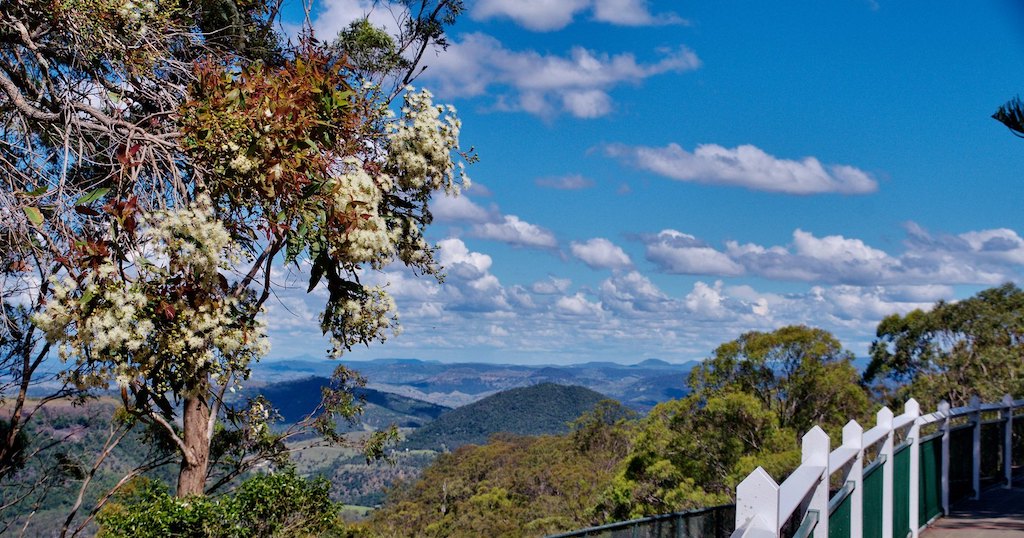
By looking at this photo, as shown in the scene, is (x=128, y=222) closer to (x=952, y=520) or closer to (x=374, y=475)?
(x=952, y=520)

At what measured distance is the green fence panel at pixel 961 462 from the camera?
7828 millimetres

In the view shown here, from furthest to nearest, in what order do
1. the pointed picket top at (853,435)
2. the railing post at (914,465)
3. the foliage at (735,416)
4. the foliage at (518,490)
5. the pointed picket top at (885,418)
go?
the foliage at (518,490) → the foliage at (735,416) → the railing post at (914,465) → the pointed picket top at (885,418) → the pointed picket top at (853,435)

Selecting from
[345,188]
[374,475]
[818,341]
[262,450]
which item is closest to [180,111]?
[345,188]

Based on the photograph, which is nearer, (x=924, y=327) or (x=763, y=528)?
(x=763, y=528)

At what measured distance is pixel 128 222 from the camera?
12.8 ft

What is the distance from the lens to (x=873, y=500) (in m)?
5.20

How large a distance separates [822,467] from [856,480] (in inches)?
39.9

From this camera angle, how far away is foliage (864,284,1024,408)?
29.7 m

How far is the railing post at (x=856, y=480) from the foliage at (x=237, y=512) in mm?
5147

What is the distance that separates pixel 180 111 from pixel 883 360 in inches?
1387

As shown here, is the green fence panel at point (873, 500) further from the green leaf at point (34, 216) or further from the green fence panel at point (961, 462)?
the green leaf at point (34, 216)

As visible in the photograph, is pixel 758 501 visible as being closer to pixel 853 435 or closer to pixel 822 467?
pixel 822 467

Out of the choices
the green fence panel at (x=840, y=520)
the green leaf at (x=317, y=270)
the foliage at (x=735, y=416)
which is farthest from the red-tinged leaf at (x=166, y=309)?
the foliage at (x=735, y=416)

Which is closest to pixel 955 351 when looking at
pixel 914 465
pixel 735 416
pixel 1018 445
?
pixel 735 416
